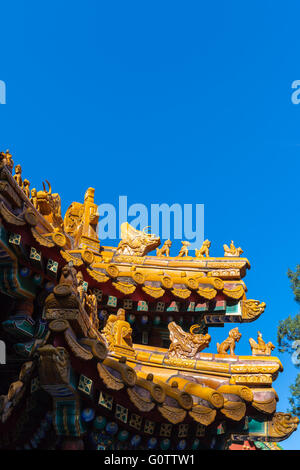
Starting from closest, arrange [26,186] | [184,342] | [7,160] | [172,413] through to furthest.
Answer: [172,413]
[7,160]
[26,186]
[184,342]

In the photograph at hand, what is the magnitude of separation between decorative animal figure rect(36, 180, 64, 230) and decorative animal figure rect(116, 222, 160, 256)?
2.03 meters

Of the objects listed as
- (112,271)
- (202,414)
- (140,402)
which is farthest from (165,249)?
(140,402)

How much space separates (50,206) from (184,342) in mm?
3511

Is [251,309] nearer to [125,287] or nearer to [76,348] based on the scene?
[125,287]

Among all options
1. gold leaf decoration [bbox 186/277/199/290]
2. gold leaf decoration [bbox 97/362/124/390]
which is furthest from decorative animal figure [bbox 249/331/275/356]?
gold leaf decoration [bbox 97/362/124/390]

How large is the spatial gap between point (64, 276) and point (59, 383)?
1.25 m

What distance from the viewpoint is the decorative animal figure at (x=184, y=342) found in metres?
9.98

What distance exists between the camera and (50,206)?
1035cm

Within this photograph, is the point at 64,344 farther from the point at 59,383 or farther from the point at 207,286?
the point at 207,286

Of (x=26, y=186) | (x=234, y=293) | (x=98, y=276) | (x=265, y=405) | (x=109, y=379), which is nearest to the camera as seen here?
(x=109, y=379)

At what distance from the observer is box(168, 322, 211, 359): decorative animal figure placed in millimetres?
9977

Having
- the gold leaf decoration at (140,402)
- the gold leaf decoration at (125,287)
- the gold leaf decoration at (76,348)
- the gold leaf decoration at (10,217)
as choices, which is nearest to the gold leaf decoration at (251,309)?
the gold leaf decoration at (125,287)

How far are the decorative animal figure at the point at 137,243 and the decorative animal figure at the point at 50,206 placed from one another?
2.03 m
